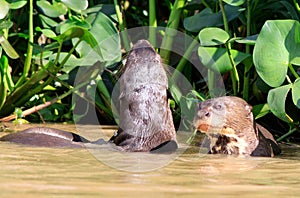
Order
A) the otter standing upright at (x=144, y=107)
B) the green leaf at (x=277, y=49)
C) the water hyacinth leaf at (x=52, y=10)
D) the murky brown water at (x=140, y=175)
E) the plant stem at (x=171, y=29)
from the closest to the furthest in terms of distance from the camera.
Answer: the murky brown water at (x=140, y=175) → the otter standing upright at (x=144, y=107) → the green leaf at (x=277, y=49) → the plant stem at (x=171, y=29) → the water hyacinth leaf at (x=52, y=10)

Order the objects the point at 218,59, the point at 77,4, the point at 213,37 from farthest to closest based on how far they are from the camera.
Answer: the point at 77,4
the point at 218,59
the point at 213,37

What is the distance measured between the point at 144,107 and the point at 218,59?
2.77 ft

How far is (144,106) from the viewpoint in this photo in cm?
345

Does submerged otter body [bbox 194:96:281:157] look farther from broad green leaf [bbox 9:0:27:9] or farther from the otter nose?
broad green leaf [bbox 9:0:27:9]

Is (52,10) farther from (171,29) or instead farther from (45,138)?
(45,138)

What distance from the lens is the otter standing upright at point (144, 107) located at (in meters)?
3.45

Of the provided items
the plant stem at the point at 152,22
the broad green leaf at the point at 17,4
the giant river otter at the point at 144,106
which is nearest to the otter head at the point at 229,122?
the giant river otter at the point at 144,106

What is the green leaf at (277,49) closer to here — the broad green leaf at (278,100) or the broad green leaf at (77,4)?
the broad green leaf at (278,100)

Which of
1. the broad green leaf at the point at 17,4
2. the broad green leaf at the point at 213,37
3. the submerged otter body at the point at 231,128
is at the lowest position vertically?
the submerged otter body at the point at 231,128

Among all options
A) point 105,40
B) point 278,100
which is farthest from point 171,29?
point 278,100

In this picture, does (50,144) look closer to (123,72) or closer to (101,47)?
(123,72)

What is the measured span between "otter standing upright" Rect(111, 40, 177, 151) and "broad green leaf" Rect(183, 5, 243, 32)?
1.01 metres

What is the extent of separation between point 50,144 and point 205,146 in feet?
2.83

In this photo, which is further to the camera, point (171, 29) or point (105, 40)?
point (171, 29)
